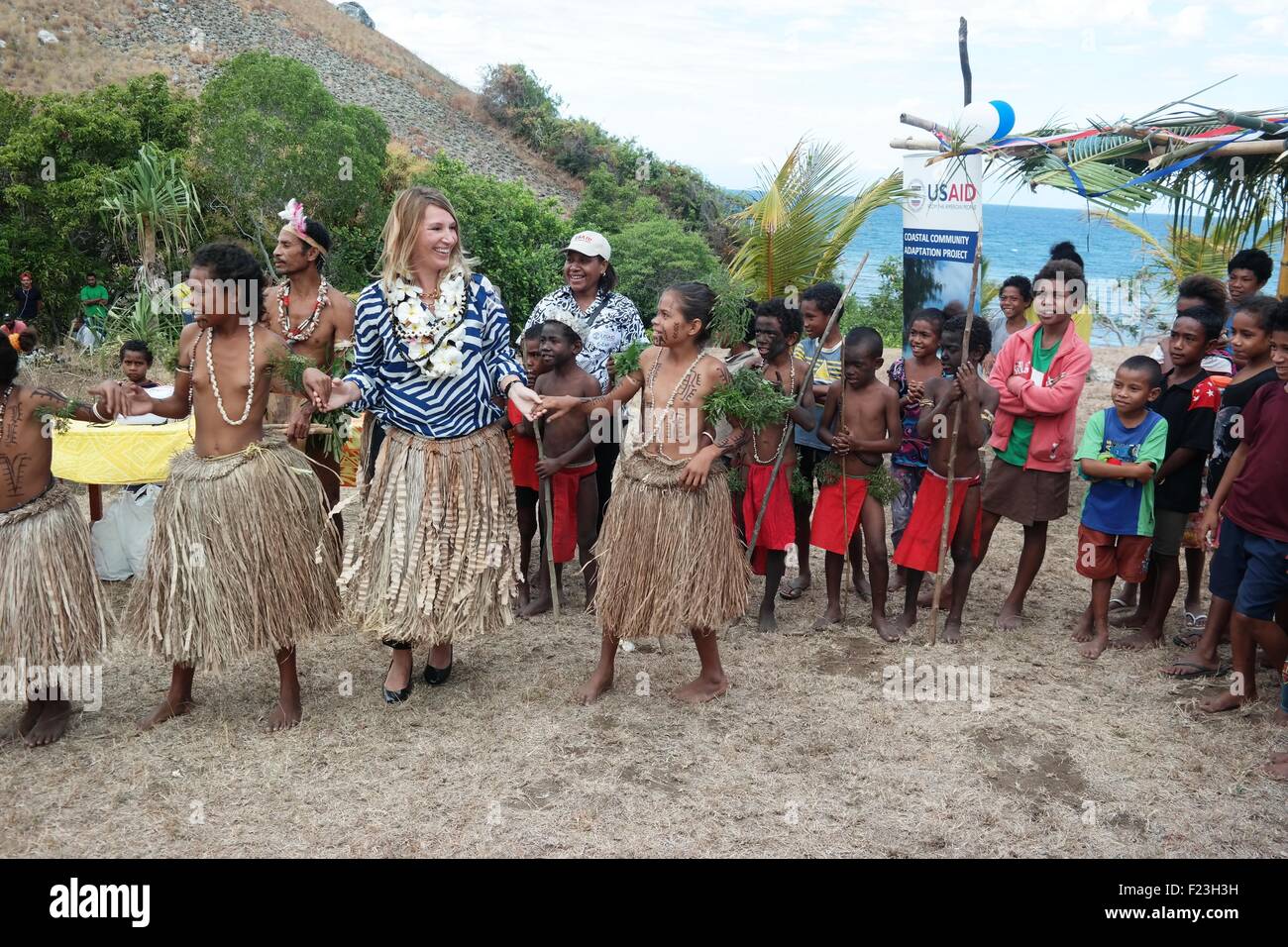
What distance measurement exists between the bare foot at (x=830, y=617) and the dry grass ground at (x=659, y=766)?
32 cm

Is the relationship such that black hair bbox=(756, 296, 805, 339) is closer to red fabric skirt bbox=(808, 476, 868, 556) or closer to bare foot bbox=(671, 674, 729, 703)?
red fabric skirt bbox=(808, 476, 868, 556)

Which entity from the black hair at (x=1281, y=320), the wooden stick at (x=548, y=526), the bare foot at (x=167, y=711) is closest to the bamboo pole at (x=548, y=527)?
the wooden stick at (x=548, y=526)

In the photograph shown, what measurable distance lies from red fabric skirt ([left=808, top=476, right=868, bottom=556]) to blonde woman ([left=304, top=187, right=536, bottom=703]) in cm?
187

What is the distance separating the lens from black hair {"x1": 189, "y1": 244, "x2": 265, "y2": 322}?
384 cm

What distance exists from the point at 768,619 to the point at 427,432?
2171 millimetres

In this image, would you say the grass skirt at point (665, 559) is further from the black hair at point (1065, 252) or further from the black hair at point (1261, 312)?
the black hair at point (1065, 252)

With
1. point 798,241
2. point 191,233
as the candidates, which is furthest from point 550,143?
point 798,241

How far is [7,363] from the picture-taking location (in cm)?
376

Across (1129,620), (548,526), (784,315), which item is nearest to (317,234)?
(548,526)

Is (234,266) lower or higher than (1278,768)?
higher

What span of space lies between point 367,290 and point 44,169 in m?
12.5

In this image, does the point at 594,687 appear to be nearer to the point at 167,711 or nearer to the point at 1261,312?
the point at 167,711

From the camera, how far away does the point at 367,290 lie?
3984mm

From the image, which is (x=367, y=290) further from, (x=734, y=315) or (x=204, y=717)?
(x=204, y=717)
